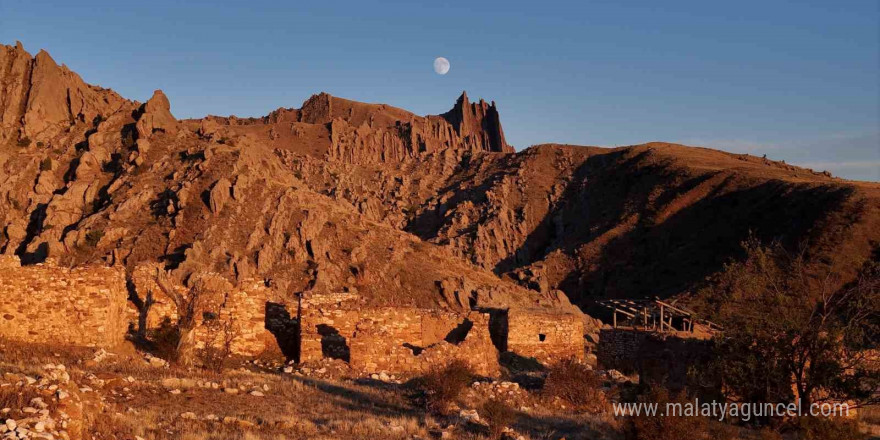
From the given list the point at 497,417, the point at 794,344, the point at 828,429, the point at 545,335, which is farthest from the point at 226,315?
the point at 828,429

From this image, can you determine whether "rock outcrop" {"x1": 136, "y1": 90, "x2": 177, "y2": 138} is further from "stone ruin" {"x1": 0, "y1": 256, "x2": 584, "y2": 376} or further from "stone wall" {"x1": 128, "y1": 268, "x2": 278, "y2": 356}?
"stone ruin" {"x1": 0, "y1": 256, "x2": 584, "y2": 376}

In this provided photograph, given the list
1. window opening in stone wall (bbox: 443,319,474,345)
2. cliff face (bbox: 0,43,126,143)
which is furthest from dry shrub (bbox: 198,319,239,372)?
cliff face (bbox: 0,43,126,143)

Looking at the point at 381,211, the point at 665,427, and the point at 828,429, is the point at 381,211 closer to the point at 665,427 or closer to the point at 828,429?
the point at 828,429

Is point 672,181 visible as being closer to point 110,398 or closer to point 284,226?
point 284,226

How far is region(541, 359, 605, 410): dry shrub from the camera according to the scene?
56.3ft

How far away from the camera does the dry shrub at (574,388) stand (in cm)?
1717

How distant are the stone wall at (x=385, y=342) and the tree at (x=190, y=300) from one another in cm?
264

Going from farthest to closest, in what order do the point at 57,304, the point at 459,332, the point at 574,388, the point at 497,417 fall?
1. the point at 459,332
2. the point at 57,304
3. the point at 574,388
4. the point at 497,417

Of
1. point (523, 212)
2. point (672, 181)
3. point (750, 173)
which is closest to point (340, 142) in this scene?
point (523, 212)

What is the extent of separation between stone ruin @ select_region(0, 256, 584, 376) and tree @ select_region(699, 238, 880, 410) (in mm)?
6685

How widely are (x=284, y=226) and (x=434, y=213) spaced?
44654 millimetres

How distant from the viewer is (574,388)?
56.5 ft

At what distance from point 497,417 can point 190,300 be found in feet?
31.1

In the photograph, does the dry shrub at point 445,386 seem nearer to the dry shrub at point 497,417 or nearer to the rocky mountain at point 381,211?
the dry shrub at point 497,417
